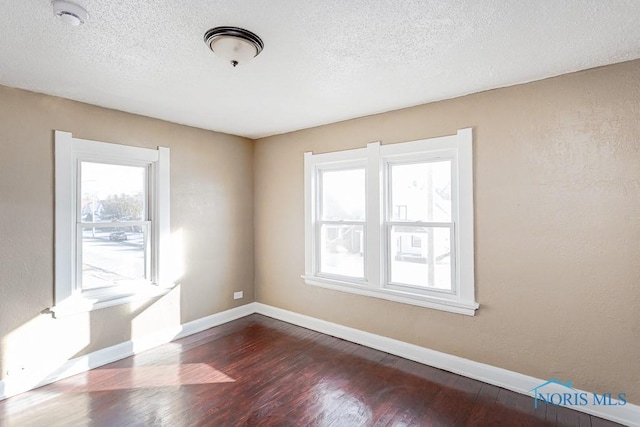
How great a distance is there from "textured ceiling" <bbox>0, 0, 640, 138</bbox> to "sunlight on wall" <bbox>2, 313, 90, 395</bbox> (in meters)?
2.05

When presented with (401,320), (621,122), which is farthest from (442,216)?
(621,122)

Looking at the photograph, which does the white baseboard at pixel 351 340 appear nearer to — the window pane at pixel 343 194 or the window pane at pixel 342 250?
the window pane at pixel 342 250

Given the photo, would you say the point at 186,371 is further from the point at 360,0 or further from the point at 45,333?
the point at 360,0

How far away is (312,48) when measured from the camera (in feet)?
6.84

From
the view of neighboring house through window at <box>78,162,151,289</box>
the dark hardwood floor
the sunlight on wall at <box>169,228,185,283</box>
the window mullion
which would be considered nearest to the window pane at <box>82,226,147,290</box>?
the view of neighboring house through window at <box>78,162,151,289</box>

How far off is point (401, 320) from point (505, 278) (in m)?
1.10

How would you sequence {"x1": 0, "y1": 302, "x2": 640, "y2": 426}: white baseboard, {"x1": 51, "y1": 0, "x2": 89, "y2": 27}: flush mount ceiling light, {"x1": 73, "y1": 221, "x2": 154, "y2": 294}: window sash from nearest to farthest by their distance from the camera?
{"x1": 51, "y1": 0, "x2": 89, "y2": 27}: flush mount ceiling light → {"x1": 0, "y1": 302, "x2": 640, "y2": 426}: white baseboard → {"x1": 73, "y1": 221, "x2": 154, "y2": 294}: window sash

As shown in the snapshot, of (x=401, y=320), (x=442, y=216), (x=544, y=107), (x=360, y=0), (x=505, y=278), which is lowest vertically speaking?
(x=401, y=320)

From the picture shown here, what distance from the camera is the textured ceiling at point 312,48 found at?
1.68 meters

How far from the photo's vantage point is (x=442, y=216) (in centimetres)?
320

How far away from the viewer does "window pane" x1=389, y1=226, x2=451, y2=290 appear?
3180 mm

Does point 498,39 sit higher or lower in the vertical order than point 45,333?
higher

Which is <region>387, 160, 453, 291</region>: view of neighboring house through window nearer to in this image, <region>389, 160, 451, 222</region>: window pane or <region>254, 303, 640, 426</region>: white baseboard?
<region>389, 160, 451, 222</region>: window pane

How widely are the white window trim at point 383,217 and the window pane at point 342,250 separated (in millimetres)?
104
